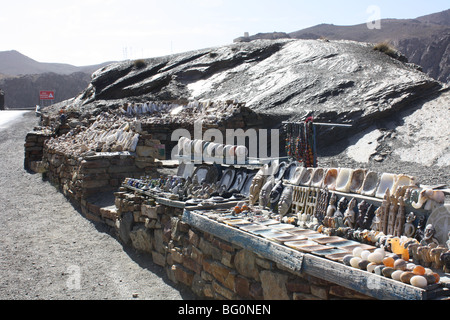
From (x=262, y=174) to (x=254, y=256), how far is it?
1569 mm

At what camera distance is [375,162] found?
10344 millimetres

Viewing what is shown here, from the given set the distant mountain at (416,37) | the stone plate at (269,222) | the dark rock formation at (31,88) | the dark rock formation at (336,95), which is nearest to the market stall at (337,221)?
the stone plate at (269,222)

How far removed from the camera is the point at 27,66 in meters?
97.4

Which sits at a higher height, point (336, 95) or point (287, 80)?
point (287, 80)

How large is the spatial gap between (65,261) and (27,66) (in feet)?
336

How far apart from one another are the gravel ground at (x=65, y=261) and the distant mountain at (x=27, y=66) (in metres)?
90.3

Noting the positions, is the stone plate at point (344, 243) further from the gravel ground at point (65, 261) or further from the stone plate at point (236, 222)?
the gravel ground at point (65, 261)

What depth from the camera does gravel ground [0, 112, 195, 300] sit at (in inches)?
206

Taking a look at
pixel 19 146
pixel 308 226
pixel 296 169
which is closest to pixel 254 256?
pixel 308 226

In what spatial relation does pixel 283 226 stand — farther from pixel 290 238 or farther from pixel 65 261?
pixel 65 261

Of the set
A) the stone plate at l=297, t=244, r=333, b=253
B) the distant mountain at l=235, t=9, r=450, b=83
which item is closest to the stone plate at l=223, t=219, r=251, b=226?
the stone plate at l=297, t=244, r=333, b=253

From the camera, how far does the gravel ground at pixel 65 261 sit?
5238 mm

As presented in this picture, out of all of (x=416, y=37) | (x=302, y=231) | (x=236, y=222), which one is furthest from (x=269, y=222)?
(x=416, y=37)
